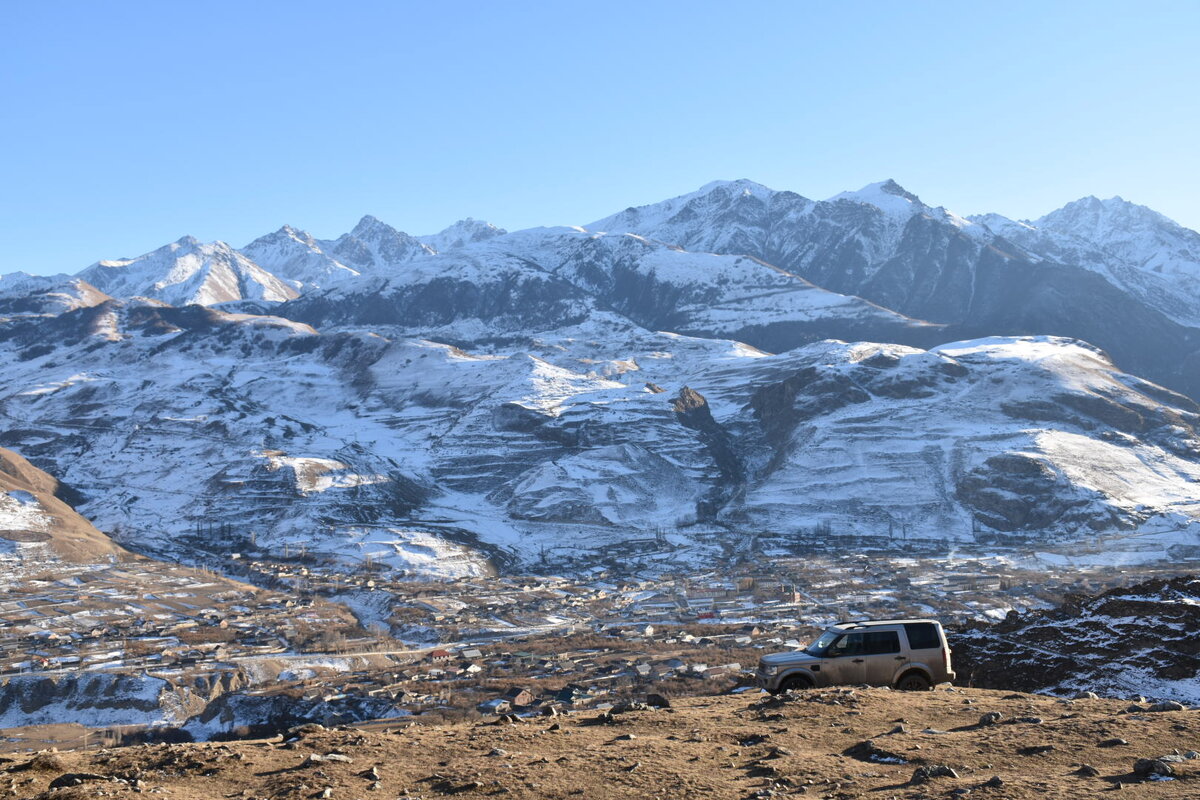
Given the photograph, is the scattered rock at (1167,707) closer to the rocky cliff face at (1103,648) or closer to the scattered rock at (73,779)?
the rocky cliff face at (1103,648)

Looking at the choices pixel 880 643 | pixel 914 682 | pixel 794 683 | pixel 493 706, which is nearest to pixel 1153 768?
pixel 914 682

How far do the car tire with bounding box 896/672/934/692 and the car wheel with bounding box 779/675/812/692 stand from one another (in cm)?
257

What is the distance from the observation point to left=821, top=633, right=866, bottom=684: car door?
94.7ft

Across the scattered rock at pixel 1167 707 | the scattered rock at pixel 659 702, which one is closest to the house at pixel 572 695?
the scattered rock at pixel 659 702

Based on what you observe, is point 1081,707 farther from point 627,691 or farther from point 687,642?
point 687,642

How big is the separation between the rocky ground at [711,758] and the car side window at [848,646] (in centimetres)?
349

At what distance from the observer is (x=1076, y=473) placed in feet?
608

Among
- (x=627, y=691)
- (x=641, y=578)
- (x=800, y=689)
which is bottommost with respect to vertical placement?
(x=641, y=578)

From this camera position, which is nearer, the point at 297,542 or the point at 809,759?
the point at 809,759

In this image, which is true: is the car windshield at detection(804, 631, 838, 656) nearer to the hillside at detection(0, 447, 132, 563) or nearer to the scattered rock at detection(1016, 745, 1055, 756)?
the scattered rock at detection(1016, 745, 1055, 756)

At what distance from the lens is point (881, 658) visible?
29.0 m

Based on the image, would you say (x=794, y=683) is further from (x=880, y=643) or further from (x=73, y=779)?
(x=73, y=779)

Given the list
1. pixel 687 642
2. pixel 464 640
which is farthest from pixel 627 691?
pixel 464 640

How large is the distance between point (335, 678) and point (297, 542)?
78.7 m
